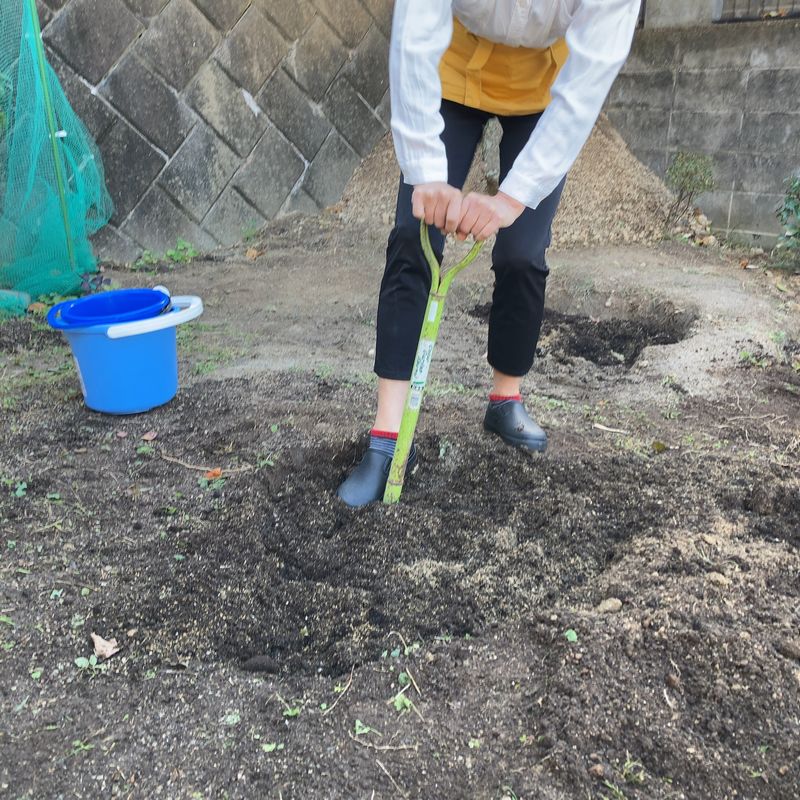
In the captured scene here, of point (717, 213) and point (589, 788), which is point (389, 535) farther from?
point (717, 213)

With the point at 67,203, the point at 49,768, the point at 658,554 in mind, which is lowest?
the point at 49,768

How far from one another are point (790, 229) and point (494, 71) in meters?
3.22

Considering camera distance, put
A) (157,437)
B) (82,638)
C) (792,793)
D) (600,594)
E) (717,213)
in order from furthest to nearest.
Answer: (717,213) < (157,437) < (600,594) < (82,638) < (792,793)

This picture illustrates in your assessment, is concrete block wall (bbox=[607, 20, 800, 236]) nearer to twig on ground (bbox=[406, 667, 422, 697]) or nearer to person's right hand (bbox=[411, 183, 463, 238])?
person's right hand (bbox=[411, 183, 463, 238])

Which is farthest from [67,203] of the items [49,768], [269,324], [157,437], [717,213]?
[717,213]

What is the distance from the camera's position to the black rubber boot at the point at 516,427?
2.16 m

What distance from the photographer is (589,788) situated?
1.21m

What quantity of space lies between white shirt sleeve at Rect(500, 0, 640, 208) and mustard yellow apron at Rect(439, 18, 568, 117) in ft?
0.83

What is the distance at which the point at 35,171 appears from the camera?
3.56m

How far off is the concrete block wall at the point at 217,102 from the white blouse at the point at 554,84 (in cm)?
307

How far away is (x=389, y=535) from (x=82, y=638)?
2.22 ft

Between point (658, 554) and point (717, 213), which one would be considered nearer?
point (658, 554)

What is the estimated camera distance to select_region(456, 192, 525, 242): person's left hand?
160 centimetres

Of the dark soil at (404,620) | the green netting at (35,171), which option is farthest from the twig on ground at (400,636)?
the green netting at (35,171)
